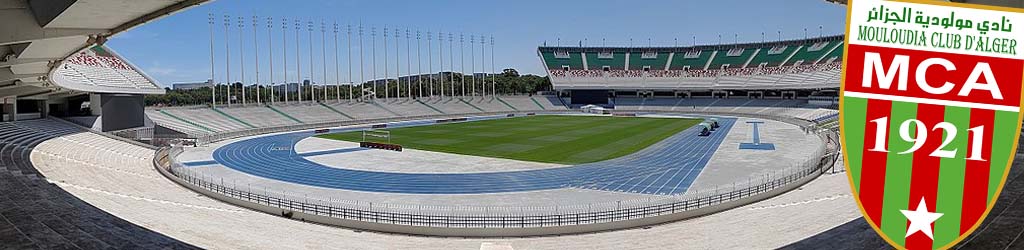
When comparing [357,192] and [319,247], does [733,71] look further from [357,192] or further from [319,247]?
[319,247]

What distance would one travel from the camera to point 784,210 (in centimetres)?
1766

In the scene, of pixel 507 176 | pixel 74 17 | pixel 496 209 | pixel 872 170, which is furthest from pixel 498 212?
pixel 872 170

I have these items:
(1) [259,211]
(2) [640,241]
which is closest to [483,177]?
(1) [259,211]

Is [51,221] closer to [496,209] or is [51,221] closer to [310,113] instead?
[496,209]

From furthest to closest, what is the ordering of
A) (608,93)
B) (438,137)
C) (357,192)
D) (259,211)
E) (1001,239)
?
(608,93) → (438,137) → (357,192) → (259,211) → (1001,239)

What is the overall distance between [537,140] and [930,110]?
1548 inches

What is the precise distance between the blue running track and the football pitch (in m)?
2.96

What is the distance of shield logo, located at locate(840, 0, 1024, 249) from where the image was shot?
4875 millimetres

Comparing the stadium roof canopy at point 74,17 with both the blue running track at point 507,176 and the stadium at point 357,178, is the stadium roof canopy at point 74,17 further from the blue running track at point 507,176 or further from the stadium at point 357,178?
the blue running track at point 507,176

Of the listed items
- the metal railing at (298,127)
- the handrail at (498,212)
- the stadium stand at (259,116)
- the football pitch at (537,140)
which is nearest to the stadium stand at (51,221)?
the handrail at (498,212)

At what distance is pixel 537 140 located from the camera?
44219mm

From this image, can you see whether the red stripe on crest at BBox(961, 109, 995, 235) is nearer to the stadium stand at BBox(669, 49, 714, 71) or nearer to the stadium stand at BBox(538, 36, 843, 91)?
the stadium stand at BBox(538, 36, 843, 91)

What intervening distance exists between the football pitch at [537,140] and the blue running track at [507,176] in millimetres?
2957

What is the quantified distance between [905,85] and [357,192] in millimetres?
21163
